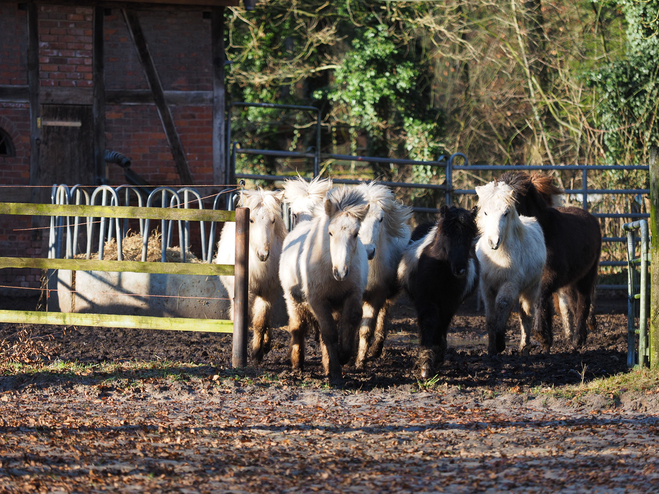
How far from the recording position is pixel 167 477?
3.46 m

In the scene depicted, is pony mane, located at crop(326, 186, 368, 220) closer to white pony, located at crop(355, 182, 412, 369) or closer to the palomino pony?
white pony, located at crop(355, 182, 412, 369)

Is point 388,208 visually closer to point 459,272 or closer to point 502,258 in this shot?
point 502,258

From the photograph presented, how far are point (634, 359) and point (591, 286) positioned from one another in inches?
110

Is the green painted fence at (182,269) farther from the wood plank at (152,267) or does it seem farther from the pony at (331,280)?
the pony at (331,280)

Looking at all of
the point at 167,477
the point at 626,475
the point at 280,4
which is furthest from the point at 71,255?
the point at 280,4

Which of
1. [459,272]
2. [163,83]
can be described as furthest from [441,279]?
[163,83]

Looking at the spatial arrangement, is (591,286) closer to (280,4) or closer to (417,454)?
(417,454)

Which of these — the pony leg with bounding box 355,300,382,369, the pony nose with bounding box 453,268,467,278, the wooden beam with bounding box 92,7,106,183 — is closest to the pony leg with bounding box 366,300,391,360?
the pony leg with bounding box 355,300,382,369

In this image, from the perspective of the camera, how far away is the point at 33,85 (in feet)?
35.1

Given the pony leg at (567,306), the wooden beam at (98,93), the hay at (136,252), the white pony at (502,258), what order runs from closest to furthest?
1. the white pony at (502,258)
2. the pony leg at (567,306)
3. the hay at (136,252)
4. the wooden beam at (98,93)

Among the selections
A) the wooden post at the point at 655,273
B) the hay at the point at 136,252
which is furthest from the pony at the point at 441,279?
the hay at the point at 136,252

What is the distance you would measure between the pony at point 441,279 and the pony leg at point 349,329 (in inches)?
23.3

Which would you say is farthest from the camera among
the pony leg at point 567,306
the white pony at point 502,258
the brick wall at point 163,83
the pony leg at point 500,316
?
the brick wall at point 163,83

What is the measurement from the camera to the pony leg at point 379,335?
704 centimetres
